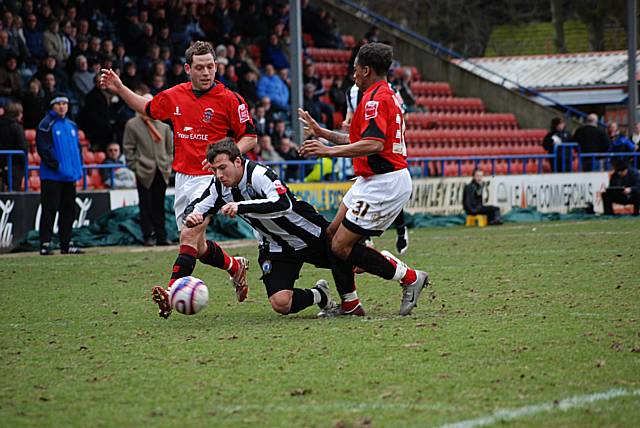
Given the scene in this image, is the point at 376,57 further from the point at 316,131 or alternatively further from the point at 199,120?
the point at 199,120

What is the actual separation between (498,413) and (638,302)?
12.3ft

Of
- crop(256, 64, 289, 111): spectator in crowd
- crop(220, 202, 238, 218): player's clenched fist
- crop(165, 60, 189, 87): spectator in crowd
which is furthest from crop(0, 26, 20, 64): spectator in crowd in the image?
crop(220, 202, 238, 218): player's clenched fist

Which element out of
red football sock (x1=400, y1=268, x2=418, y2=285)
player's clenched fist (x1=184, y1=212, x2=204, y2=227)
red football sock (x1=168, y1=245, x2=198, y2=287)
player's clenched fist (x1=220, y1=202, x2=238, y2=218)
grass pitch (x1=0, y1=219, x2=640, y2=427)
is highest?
player's clenched fist (x1=220, y1=202, x2=238, y2=218)

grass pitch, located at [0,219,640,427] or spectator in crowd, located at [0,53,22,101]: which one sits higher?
spectator in crowd, located at [0,53,22,101]

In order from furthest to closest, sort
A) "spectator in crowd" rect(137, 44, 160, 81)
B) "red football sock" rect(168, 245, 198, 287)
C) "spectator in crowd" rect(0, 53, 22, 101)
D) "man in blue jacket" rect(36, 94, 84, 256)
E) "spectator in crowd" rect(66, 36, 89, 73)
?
"spectator in crowd" rect(137, 44, 160, 81) → "spectator in crowd" rect(66, 36, 89, 73) → "spectator in crowd" rect(0, 53, 22, 101) → "man in blue jacket" rect(36, 94, 84, 256) → "red football sock" rect(168, 245, 198, 287)

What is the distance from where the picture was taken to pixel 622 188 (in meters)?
21.4

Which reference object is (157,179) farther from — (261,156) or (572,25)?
(572,25)

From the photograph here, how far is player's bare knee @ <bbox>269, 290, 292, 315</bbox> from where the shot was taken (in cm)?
792

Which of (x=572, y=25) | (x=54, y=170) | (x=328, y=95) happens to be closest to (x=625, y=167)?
(x=328, y=95)

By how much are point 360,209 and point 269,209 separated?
0.65 m

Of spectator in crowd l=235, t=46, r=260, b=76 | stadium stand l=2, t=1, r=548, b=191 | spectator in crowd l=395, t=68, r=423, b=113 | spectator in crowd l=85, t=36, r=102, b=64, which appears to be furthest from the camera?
spectator in crowd l=395, t=68, r=423, b=113

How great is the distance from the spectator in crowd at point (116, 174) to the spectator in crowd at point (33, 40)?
2.42 metres

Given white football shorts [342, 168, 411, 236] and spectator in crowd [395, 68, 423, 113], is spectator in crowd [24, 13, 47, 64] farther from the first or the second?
white football shorts [342, 168, 411, 236]

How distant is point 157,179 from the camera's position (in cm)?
1563
